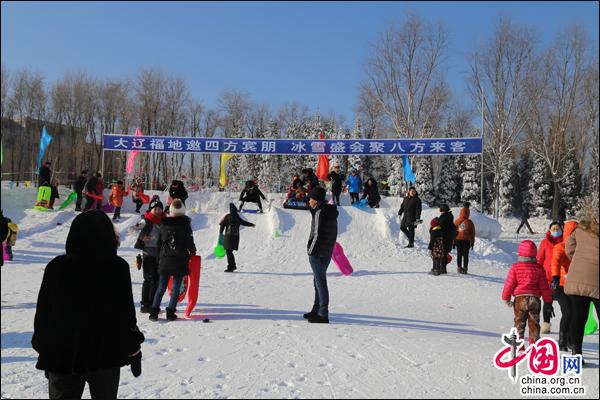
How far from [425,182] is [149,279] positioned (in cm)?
4257

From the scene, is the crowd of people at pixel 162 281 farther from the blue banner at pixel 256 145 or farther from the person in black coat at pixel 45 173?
the person in black coat at pixel 45 173

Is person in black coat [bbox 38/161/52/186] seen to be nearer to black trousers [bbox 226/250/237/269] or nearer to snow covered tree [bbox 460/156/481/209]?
black trousers [bbox 226/250/237/269]

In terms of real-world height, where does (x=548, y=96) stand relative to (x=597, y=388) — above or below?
above

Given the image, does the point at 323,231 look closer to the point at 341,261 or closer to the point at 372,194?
the point at 341,261

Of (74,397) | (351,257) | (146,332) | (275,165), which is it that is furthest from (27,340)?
(275,165)

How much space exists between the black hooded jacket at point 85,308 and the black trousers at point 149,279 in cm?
436

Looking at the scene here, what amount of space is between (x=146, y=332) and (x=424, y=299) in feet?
17.5

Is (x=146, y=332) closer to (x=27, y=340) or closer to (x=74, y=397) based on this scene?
(x=27, y=340)

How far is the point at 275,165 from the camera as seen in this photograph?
1868 inches

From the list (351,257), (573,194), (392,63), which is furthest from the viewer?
(573,194)

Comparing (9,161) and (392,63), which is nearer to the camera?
(392,63)

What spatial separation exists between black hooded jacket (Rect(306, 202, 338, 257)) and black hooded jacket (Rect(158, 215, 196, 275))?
5.73ft

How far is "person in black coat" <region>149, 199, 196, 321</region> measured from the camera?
632 cm

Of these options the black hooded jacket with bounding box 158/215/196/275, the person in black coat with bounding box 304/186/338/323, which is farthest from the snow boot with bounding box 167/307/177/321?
the person in black coat with bounding box 304/186/338/323
